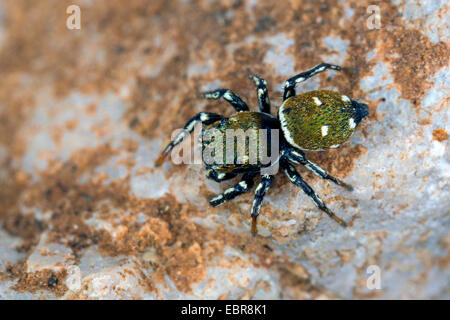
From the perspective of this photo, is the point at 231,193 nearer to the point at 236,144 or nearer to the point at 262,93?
the point at 236,144

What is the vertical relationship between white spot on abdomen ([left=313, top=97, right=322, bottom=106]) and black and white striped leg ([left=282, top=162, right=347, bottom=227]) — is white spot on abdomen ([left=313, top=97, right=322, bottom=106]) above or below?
above

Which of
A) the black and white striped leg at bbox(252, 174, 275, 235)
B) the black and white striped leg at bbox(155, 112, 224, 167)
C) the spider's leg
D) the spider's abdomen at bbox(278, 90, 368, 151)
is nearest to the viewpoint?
the spider's abdomen at bbox(278, 90, 368, 151)

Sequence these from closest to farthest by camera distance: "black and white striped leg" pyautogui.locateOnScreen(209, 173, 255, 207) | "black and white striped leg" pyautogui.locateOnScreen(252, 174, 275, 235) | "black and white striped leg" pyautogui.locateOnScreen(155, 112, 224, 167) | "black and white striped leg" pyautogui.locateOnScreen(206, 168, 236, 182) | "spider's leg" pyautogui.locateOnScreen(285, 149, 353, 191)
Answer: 1. "spider's leg" pyautogui.locateOnScreen(285, 149, 353, 191)
2. "black and white striped leg" pyautogui.locateOnScreen(252, 174, 275, 235)
3. "black and white striped leg" pyautogui.locateOnScreen(209, 173, 255, 207)
4. "black and white striped leg" pyautogui.locateOnScreen(206, 168, 236, 182)
5. "black and white striped leg" pyautogui.locateOnScreen(155, 112, 224, 167)

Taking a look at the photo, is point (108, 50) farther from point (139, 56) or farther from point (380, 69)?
point (380, 69)

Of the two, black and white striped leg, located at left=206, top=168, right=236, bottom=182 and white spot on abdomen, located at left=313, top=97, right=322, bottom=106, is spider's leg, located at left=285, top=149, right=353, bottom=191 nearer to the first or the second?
white spot on abdomen, located at left=313, top=97, right=322, bottom=106

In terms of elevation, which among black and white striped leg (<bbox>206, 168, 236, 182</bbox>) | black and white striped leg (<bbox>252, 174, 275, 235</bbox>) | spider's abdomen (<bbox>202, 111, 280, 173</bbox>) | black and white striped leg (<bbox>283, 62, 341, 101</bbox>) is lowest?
black and white striped leg (<bbox>252, 174, 275, 235</bbox>)

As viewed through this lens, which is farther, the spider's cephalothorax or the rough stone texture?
the rough stone texture

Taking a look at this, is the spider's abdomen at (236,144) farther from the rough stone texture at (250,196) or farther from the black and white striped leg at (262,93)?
the rough stone texture at (250,196)

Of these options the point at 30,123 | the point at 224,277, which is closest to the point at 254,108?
the point at 224,277

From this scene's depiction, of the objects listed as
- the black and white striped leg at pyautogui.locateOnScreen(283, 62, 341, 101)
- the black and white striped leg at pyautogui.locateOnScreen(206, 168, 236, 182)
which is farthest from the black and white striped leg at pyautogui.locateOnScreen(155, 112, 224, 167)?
the black and white striped leg at pyautogui.locateOnScreen(283, 62, 341, 101)

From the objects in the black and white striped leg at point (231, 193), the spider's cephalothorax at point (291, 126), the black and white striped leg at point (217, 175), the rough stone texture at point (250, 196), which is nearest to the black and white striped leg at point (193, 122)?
the spider's cephalothorax at point (291, 126)
